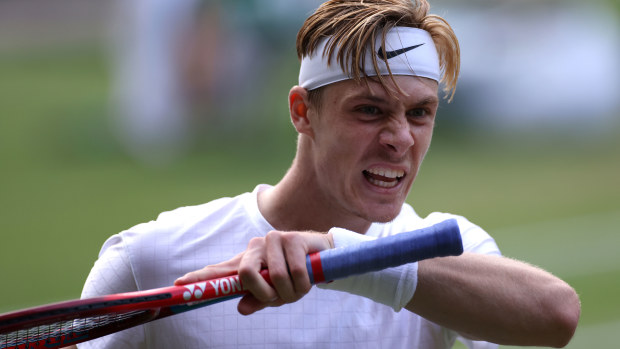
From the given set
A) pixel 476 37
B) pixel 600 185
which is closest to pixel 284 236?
pixel 600 185

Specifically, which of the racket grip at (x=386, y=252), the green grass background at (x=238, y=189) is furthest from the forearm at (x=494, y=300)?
the green grass background at (x=238, y=189)

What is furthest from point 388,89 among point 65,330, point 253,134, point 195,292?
point 253,134

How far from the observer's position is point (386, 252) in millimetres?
3121

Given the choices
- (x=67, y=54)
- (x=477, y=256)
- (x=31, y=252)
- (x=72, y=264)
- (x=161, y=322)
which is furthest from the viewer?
(x=67, y=54)

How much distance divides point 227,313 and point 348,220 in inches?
27.5

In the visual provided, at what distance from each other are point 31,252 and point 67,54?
20016mm

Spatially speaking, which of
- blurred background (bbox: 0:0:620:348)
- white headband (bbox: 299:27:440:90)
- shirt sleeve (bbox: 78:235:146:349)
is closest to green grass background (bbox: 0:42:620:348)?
blurred background (bbox: 0:0:620:348)

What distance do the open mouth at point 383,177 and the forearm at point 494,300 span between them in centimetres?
57

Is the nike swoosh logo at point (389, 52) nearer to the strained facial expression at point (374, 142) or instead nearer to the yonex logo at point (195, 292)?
the strained facial expression at point (374, 142)

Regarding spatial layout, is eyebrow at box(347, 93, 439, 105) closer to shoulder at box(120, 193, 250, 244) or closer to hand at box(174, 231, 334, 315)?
shoulder at box(120, 193, 250, 244)

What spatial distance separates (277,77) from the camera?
77.7 feet

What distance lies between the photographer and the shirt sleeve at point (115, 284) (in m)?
3.78

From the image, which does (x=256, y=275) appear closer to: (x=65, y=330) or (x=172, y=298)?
(x=172, y=298)

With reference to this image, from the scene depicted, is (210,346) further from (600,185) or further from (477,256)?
(600,185)
